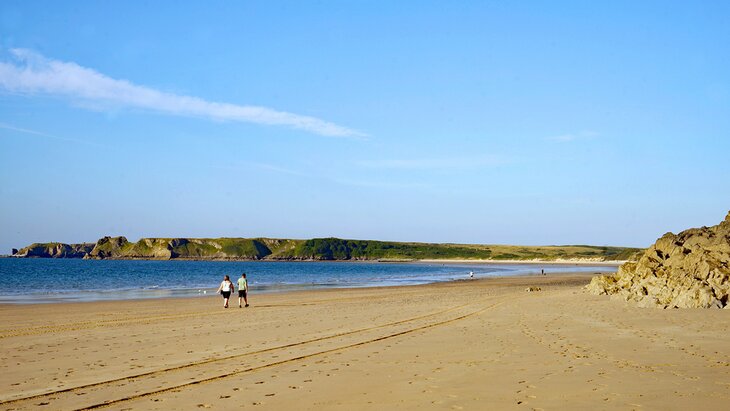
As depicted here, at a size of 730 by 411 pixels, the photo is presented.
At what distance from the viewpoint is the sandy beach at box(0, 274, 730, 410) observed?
9219 millimetres

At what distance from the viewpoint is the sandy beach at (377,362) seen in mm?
9219

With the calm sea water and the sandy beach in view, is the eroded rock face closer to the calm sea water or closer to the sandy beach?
the sandy beach

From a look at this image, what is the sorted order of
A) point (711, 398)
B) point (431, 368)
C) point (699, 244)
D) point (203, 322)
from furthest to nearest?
1. point (699, 244)
2. point (203, 322)
3. point (431, 368)
4. point (711, 398)

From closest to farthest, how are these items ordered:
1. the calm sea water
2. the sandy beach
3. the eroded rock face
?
1. the sandy beach
2. the eroded rock face
3. the calm sea water

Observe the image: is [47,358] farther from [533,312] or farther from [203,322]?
[533,312]

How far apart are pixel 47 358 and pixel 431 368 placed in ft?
30.0

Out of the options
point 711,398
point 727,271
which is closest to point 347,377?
point 711,398

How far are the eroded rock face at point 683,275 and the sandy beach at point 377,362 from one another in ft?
4.37

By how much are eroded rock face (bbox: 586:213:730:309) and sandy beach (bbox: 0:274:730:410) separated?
133cm

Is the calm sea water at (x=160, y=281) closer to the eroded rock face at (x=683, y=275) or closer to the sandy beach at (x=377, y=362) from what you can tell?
the sandy beach at (x=377, y=362)

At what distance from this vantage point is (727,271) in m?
24.2

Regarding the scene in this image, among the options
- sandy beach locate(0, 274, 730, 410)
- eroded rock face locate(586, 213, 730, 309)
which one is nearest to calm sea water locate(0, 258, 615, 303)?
sandy beach locate(0, 274, 730, 410)

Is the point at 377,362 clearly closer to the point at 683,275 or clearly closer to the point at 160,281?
the point at 683,275

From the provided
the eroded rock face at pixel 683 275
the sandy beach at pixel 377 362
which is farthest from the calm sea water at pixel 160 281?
the eroded rock face at pixel 683 275
